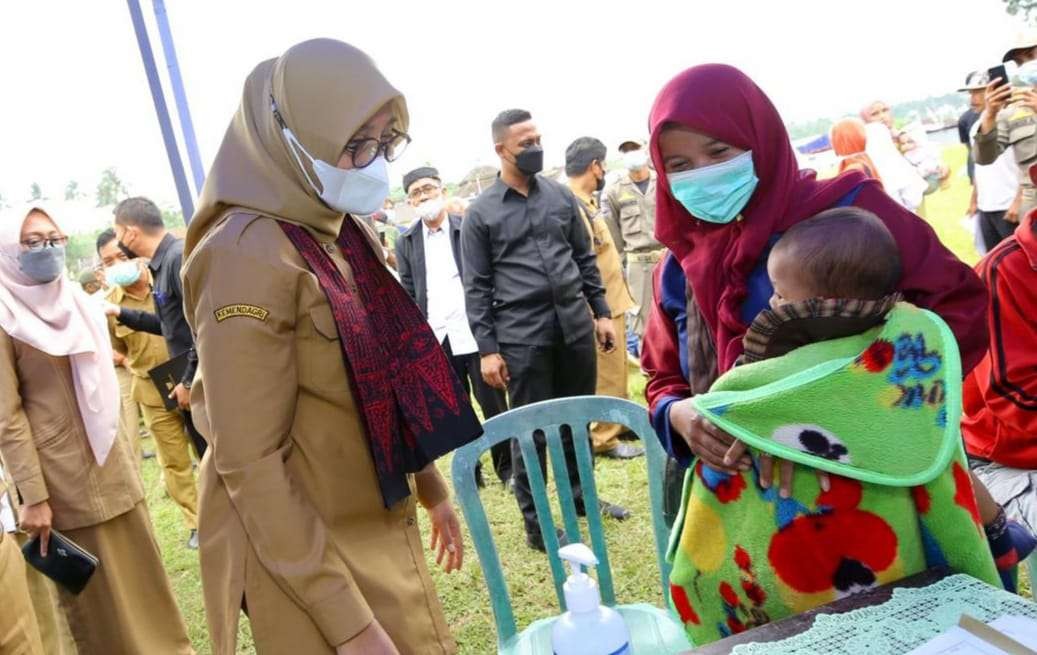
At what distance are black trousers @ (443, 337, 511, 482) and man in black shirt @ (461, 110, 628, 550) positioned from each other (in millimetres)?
800

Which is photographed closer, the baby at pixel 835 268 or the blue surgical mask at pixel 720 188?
the baby at pixel 835 268

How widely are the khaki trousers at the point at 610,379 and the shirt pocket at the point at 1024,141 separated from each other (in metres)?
2.42

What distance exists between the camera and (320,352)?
53.4 inches

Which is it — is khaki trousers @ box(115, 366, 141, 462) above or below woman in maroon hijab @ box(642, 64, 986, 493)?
below

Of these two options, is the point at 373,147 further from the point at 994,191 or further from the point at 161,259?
the point at 994,191

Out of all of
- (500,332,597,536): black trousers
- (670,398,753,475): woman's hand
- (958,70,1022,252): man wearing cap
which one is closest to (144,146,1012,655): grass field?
(500,332,597,536): black trousers

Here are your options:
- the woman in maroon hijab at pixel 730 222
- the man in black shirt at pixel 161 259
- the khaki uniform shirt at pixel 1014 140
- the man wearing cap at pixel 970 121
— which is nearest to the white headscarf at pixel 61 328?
the man in black shirt at pixel 161 259

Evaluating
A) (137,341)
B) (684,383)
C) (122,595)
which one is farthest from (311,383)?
(137,341)

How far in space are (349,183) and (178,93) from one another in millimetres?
5143

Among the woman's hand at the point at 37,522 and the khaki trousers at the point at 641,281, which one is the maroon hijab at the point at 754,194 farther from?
the khaki trousers at the point at 641,281

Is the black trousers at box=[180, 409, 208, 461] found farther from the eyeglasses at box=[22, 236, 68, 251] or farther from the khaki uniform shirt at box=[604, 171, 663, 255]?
the khaki uniform shirt at box=[604, 171, 663, 255]

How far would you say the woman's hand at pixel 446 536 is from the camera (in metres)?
1.75

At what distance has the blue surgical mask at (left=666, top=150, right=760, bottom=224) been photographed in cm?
151

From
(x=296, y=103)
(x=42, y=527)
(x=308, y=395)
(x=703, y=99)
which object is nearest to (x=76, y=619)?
(x=42, y=527)
